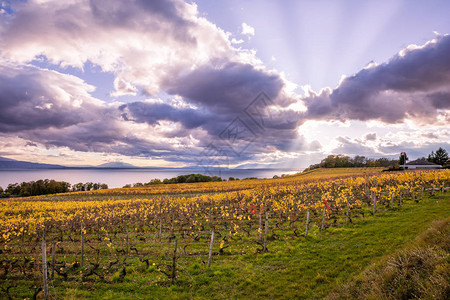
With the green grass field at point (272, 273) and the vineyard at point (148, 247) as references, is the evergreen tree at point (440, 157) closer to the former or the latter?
the vineyard at point (148, 247)

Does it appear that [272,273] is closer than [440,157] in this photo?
Yes

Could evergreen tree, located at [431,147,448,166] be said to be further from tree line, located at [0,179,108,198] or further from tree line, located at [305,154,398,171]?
tree line, located at [0,179,108,198]

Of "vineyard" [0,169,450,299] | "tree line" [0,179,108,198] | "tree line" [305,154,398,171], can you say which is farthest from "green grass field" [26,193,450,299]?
"tree line" [305,154,398,171]

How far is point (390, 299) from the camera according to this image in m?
4.60

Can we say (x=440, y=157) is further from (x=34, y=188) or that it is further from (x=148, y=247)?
(x=34, y=188)

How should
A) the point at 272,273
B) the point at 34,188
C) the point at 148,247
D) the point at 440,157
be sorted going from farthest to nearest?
the point at 440,157
the point at 34,188
the point at 148,247
the point at 272,273

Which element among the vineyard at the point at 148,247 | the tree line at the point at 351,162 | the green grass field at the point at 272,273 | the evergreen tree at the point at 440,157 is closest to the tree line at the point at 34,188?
the vineyard at the point at 148,247

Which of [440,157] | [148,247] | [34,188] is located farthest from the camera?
[440,157]

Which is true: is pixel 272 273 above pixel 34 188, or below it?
below

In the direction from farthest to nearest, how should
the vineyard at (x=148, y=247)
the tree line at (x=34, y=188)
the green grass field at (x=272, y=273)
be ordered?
the tree line at (x=34, y=188) → the vineyard at (x=148, y=247) → the green grass field at (x=272, y=273)

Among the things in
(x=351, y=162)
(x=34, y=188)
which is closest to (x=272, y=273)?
(x=34, y=188)

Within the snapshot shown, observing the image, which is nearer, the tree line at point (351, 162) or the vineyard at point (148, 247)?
the vineyard at point (148, 247)

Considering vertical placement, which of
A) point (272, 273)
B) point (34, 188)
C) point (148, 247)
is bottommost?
point (148, 247)

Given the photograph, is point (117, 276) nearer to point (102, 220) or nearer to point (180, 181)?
point (102, 220)
